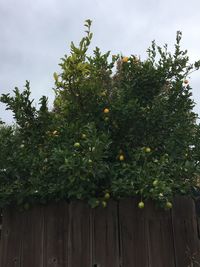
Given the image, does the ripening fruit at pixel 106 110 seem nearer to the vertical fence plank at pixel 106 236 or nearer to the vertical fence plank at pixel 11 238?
the vertical fence plank at pixel 106 236

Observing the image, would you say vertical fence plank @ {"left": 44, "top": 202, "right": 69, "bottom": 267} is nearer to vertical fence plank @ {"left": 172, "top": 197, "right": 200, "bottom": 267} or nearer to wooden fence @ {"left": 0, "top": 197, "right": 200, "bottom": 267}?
wooden fence @ {"left": 0, "top": 197, "right": 200, "bottom": 267}

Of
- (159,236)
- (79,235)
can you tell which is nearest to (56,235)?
(79,235)

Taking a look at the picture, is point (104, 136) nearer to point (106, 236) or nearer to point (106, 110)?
point (106, 110)

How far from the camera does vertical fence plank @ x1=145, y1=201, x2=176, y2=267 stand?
324cm

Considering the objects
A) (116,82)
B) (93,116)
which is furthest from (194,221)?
(116,82)

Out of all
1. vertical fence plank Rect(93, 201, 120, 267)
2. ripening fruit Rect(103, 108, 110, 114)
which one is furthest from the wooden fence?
ripening fruit Rect(103, 108, 110, 114)

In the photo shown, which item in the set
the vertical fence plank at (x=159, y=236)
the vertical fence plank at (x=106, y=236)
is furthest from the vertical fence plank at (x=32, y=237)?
the vertical fence plank at (x=159, y=236)

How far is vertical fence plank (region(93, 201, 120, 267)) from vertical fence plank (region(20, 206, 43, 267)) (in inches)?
19.4

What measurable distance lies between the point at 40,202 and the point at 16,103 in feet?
3.14

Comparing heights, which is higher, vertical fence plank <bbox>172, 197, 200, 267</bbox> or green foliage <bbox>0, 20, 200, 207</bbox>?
green foliage <bbox>0, 20, 200, 207</bbox>

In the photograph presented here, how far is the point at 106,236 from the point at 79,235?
0.24m

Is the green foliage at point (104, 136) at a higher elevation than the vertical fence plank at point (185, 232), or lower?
higher

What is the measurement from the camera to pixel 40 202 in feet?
11.0

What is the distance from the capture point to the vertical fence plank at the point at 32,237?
3.27 meters
